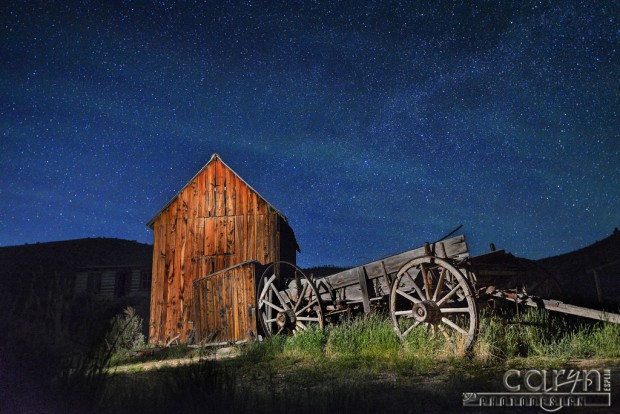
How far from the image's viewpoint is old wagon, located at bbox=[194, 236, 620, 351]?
6.97 m

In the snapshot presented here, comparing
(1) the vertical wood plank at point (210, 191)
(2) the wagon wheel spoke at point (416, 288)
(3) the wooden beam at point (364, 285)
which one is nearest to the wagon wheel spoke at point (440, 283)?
(2) the wagon wheel spoke at point (416, 288)

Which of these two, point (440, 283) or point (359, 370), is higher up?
point (440, 283)

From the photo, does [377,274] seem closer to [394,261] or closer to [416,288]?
[394,261]

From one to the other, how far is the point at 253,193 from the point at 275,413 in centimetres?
1367

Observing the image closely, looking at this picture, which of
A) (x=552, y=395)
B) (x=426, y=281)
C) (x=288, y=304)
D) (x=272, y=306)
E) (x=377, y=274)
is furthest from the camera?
(x=272, y=306)

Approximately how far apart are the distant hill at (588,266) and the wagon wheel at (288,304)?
18944mm

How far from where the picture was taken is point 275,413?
3787 mm

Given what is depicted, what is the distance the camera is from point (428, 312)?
6.95 meters

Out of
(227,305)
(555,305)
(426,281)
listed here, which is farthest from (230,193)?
(555,305)

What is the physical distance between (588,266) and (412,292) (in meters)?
25.1

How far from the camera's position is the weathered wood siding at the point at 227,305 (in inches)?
487

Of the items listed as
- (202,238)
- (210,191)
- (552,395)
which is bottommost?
(552,395)

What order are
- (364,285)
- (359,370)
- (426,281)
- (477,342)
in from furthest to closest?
(364,285) < (426,281) < (359,370) < (477,342)

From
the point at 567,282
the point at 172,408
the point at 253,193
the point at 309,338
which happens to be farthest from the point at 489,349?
the point at 567,282
